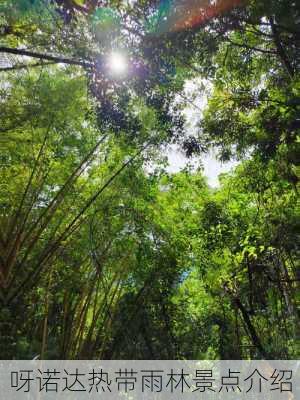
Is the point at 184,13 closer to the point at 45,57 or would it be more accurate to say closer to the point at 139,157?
the point at 45,57

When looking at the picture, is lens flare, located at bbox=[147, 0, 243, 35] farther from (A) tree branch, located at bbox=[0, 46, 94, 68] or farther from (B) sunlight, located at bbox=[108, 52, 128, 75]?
(A) tree branch, located at bbox=[0, 46, 94, 68]

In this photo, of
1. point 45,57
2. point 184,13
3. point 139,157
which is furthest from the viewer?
point 139,157

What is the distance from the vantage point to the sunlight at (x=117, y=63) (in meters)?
3.59

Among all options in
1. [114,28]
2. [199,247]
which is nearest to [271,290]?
[199,247]

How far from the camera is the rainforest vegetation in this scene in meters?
3.49

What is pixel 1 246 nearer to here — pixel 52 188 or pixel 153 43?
pixel 52 188

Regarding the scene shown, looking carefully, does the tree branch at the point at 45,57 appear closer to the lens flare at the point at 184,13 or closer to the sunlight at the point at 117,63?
the sunlight at the point at 117,63

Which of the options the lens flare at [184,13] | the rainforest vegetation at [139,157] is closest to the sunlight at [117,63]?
the rainforest vegetation at [139,157]

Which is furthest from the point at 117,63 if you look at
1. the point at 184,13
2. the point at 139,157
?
the point at 139,157

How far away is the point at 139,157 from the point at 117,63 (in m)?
2.13

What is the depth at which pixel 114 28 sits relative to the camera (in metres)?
3.42

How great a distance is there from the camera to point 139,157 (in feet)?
18.6

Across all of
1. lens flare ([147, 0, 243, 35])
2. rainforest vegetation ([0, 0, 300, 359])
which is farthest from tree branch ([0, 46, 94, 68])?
lens flare ([147, 0, 243, 35])

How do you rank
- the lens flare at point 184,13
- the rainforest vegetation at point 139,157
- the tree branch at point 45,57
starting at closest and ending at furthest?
the lens flare at point 184,13 < the rainforest vegetation at point 139,157 < the tree branch at point 45,57
